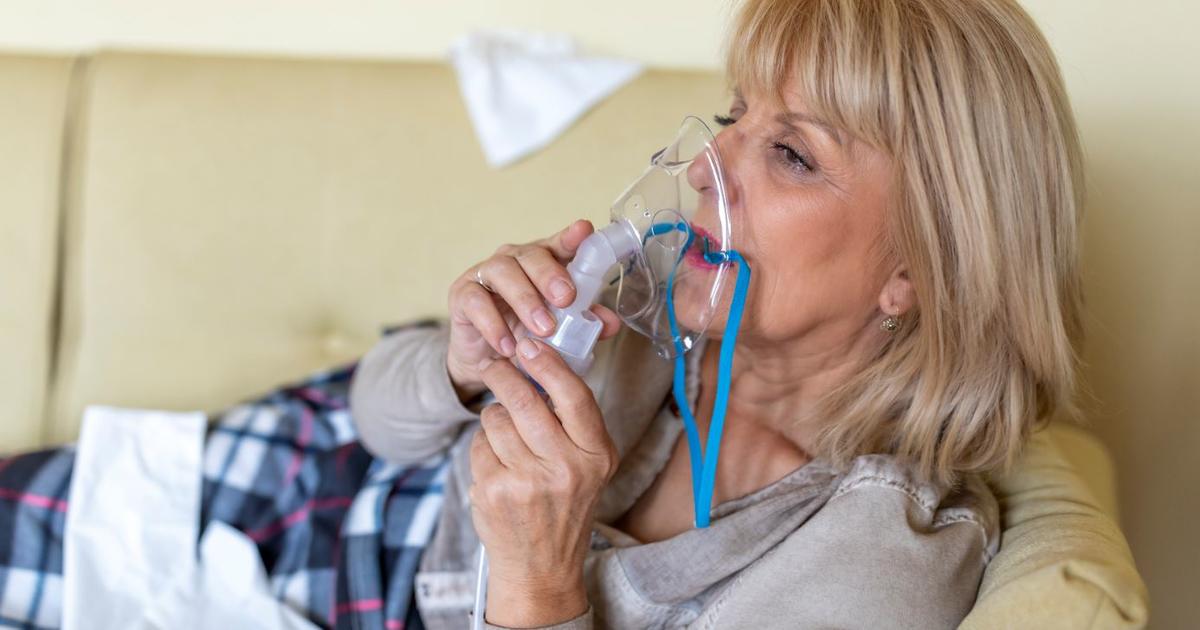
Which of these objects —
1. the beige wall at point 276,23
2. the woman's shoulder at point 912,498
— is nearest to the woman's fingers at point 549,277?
the woman's shoulder at point 912,498

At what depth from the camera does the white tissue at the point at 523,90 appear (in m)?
1.81

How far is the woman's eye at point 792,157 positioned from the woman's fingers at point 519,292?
1.02 feet

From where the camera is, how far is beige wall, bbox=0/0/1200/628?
175 centimetres

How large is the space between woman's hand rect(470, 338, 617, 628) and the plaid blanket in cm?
35

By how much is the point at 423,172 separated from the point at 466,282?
23.9 inches

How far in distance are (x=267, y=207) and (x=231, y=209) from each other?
0.19 feet

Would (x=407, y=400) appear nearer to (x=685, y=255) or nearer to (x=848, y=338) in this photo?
(x=685, y=255)

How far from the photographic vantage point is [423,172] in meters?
1.82

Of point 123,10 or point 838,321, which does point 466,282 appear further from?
point 123,10

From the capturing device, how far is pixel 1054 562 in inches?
43.0

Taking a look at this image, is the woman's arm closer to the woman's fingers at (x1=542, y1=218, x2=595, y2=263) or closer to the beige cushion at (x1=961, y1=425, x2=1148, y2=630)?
the woman's fingers at (x1=542, y1=218, x2=595, y2=263)

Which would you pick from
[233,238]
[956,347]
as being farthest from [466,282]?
[233,238]

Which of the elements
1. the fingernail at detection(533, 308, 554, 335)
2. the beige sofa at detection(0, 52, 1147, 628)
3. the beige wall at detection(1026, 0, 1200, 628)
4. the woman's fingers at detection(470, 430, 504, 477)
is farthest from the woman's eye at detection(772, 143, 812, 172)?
the beige wall at detection(1026, 0, 1200, 628)

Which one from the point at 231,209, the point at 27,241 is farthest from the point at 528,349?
Result: the point at 27,241
